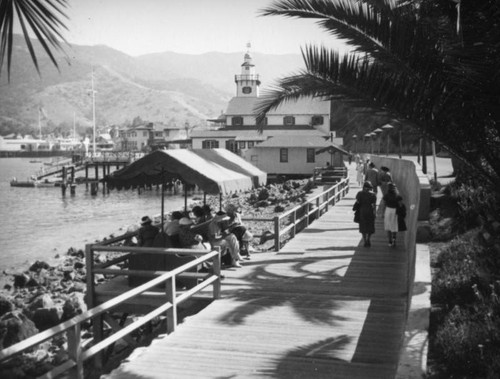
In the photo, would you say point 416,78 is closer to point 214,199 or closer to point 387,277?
point 387,277

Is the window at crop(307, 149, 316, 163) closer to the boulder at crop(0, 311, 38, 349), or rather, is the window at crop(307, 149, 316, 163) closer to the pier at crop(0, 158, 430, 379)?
the pier at crop(0, 158, 430, 379)

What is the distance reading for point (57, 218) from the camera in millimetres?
44312

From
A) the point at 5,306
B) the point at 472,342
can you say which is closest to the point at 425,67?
the point at 472,342

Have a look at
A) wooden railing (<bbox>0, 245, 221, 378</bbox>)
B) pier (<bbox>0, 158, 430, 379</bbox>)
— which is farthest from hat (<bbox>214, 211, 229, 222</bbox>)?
wooden railing (<bbox>0, 245, 221, 378</bbox>)

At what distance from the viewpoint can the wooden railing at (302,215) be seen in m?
13.5

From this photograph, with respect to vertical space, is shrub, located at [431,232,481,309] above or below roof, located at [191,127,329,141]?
below

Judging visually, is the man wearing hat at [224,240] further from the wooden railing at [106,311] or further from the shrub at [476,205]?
the shrub at [476,205]

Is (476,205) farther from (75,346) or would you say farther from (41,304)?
(41,304)

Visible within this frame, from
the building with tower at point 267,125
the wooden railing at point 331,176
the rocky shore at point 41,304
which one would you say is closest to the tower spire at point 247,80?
the building with tower at point 267,125

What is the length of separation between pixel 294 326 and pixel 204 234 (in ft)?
14.3

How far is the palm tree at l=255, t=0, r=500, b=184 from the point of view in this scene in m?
5.88

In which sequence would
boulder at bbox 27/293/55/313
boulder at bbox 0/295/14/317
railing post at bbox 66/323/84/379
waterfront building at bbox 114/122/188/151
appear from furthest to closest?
waterfront building at bbox 114/122/188/151
boulder at bbox 0/295/14/317
boulder at bbox 27/293/55/313
railing post at bbox 66/323/84/379

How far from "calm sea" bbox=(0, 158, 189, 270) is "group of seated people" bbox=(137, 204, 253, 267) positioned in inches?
631

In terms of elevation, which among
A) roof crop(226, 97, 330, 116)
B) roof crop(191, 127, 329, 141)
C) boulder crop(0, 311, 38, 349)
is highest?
roof crop(226, 97, 330, 116)
